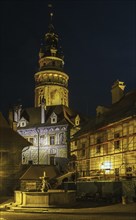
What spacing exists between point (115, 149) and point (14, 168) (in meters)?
13.6

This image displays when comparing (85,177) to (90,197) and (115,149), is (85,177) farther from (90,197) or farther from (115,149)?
(90,197)

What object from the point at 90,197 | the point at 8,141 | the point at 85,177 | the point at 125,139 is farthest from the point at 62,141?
the point at 90,197

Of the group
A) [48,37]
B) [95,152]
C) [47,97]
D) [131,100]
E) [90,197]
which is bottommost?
[90,197]

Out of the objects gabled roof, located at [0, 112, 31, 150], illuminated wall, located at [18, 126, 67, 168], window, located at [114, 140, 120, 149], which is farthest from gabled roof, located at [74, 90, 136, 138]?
illuminated wall, located at [18, 126, 67, 168]

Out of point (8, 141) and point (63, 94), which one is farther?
point (63, 94)

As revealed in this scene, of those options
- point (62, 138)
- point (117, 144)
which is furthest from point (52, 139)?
point (117, 144)

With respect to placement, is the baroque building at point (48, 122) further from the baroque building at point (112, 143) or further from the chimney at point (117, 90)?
the chimney at point (117, 90)

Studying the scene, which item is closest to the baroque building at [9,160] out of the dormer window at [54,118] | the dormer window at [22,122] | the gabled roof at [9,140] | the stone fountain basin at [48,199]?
the gabled roof at [9,140]

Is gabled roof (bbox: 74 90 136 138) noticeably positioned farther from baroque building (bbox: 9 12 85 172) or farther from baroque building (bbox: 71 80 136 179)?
baroque building (bbox: 9 12 85 172)

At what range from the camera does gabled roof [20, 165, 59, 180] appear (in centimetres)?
4288

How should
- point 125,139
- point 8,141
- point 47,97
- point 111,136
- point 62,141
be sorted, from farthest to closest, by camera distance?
point 47,97, point 62,141, point 8,141, point 111,136, point 125,139

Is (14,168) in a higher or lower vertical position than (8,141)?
lower

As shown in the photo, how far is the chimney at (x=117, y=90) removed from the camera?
49.4 m

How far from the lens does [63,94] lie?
7694 centimetres
